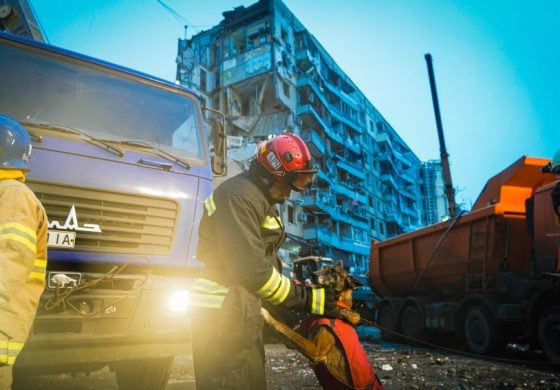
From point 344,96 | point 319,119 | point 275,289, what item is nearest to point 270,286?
point 275,289

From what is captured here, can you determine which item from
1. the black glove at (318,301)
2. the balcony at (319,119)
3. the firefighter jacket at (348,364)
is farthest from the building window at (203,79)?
the black glove at (318,301)

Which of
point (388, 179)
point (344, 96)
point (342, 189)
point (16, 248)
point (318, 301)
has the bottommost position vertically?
point (318, 301)

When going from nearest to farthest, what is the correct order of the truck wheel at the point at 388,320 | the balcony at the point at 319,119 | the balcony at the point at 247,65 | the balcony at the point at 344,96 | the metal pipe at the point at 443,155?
the truck wheel at the point at 388,320, the metal pipe at the point at 443,155, the balcony at the point at 247,65, the balcony at the point at 319,119, the balcony at the point at 344,96

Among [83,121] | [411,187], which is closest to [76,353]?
[83,121]

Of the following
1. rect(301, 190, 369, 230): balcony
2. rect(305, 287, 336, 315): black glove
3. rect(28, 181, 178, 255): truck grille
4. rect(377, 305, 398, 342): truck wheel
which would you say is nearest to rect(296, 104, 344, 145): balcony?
rect(301, 190, 369, 230): balcony

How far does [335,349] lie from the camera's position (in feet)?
7.89

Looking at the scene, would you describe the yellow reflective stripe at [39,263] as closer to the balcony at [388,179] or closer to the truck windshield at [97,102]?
the truck windshield at [97,102]

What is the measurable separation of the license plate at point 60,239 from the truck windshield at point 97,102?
0.94 m

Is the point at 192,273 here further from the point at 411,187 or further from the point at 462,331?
the point at 411,187

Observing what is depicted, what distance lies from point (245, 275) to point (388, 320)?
9.16m

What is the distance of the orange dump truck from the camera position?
586 cm

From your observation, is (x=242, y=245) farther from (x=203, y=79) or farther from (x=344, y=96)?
(x=344, y=96)

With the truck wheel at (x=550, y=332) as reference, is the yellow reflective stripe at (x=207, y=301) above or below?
above

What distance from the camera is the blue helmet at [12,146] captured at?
2006 millimetres
